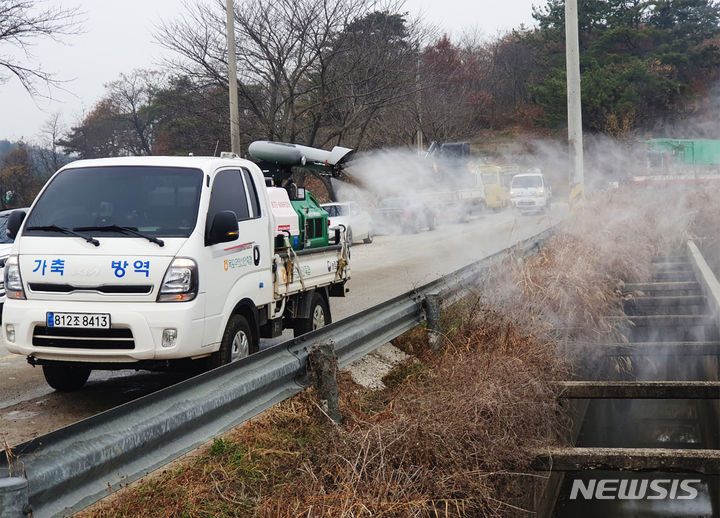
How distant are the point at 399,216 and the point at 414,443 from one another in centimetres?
2846

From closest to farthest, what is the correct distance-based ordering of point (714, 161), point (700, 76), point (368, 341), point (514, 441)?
point (514, 441) < point (368, 341) < point (714, 161) < point (700, 76)

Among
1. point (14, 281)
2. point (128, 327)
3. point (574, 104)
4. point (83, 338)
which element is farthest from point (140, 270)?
point (574, 104)

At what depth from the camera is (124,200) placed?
7.38 metres

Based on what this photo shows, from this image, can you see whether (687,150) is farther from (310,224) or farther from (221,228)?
(221,228)

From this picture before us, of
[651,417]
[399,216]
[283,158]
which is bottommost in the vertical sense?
[651,417]

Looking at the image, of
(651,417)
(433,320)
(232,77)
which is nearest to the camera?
(433,320)

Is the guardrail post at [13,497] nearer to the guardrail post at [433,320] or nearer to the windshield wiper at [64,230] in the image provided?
the windshield wiper at [64,230]

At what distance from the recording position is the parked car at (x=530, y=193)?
4241 cm

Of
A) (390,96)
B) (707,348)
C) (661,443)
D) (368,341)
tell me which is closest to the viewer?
(368,341)

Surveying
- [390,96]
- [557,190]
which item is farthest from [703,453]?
[557,190]

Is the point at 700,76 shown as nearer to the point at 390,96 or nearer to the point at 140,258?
the point at 390,96

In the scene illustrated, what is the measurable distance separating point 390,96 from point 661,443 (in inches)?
746

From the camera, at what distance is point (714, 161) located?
43.7 metres

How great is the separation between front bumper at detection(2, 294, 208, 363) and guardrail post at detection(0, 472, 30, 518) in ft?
12.4
